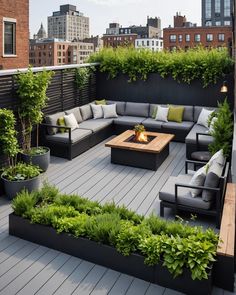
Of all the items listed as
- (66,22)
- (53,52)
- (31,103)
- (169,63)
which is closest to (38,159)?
(31,103)

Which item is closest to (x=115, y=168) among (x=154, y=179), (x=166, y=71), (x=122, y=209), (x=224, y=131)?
(x=154, y=179)

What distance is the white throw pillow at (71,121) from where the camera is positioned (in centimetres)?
909

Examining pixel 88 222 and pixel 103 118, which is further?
pixel 103 118

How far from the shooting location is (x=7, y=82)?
7.09 meters

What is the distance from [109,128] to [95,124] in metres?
0.75

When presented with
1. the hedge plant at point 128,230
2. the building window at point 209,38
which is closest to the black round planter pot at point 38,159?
the hedge plant at point 128,230

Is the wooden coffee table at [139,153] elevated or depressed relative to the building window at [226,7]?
depressed

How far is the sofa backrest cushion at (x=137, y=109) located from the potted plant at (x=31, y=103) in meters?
4.23

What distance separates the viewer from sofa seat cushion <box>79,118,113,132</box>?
9680mm

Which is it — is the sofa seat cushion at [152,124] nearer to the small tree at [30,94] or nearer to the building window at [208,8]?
the small tree at [30,94]

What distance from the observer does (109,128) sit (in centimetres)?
1069

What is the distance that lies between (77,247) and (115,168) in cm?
362

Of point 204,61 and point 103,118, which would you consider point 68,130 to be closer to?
point 103,118

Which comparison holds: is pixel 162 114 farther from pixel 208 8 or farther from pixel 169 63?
pixel 208 8
